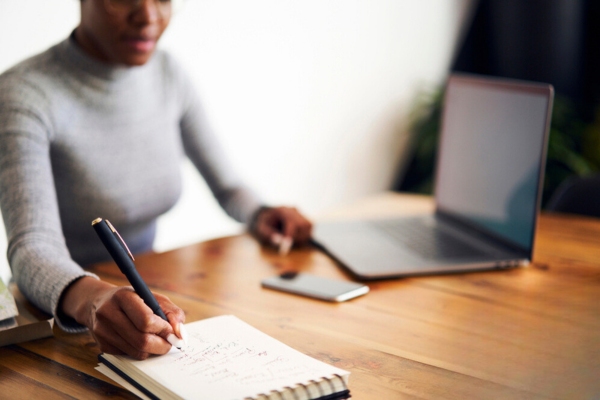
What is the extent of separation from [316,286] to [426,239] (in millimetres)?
363

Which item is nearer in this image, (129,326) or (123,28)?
(129,326)

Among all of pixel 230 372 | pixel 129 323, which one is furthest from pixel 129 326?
pixel 230 372

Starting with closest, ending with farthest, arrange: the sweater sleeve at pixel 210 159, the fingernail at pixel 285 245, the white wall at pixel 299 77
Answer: the fingernail at pixel 285 245, the sweater sleeve at pixel 210 159, the white wall at pixel 299 77

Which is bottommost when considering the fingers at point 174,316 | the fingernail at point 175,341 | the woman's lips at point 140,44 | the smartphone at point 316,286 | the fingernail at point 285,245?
the fingernail at point 285,245

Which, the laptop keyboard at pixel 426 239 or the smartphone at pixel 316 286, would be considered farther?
the laptop keyboard at pixel 426 239

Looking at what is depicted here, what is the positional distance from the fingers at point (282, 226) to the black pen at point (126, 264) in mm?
552

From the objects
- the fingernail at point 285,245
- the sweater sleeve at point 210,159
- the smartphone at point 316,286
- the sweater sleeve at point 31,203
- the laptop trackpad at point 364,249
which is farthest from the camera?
the sweater sleeve at point 210,159

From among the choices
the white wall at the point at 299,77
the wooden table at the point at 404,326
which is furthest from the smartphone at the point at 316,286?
the white wall at the point at 299,77

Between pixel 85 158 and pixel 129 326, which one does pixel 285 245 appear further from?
pixel 129 326

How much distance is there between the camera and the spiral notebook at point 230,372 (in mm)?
675

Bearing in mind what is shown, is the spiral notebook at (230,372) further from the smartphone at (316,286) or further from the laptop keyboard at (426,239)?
the laptop keyboard at (426,239)

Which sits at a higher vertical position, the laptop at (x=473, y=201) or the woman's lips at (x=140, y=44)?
the woman's lips at (x=140, y=44)

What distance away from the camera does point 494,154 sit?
132 centimetres

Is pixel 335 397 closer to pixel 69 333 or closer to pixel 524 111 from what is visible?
pixel 69 333
